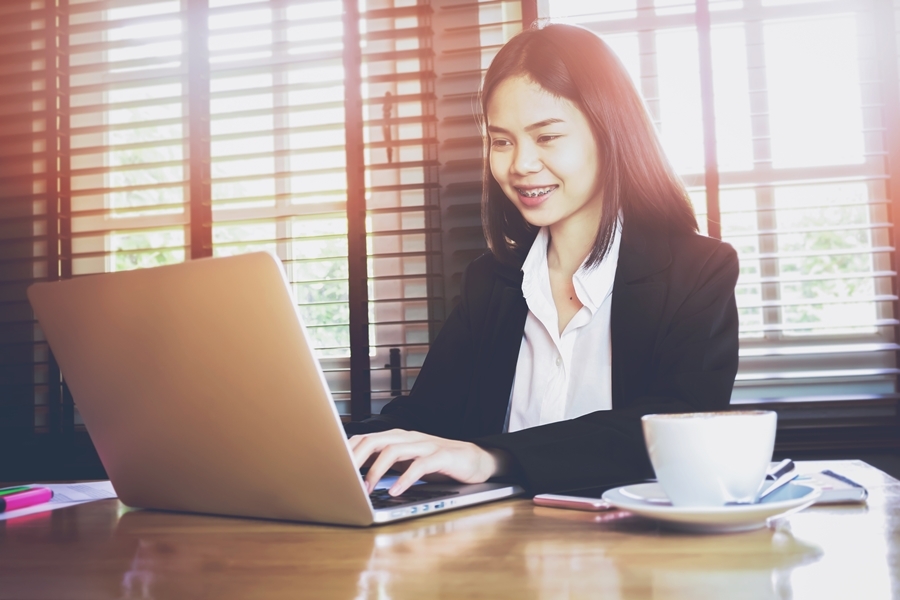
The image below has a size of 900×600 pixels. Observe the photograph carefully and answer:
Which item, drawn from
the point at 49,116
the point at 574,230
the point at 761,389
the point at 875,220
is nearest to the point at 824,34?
the point at 875,220

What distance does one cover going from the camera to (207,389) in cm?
73

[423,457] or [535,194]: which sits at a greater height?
[535,194]

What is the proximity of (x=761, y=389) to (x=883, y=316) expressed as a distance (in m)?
0.45

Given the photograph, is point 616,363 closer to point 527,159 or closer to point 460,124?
point 527,159

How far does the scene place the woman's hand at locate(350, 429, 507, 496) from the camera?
0.84 metres

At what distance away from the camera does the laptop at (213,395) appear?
658mm

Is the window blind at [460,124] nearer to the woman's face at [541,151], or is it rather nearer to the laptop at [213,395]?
the woman's face at [541,151]

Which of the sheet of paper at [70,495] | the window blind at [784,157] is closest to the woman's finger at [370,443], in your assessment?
the sheet of paper at [70,495]

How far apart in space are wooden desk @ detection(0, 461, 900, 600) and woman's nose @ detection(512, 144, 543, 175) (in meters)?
0.81

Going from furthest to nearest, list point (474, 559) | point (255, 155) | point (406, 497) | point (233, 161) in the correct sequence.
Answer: point (233, 161) < point (255, 155) < point (406, 497) < point (474, 559)

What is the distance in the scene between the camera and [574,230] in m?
1.62

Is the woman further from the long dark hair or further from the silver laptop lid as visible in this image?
the silver laptop lid

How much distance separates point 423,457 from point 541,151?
761 millimetres

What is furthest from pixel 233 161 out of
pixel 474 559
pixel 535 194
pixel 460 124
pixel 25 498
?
pixel 474 559
